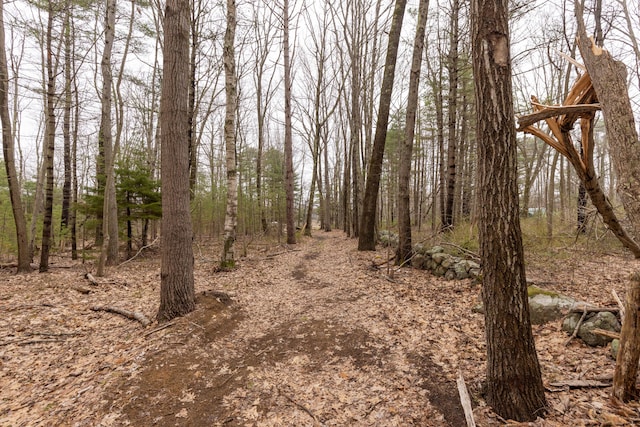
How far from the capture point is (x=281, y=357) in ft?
12.2

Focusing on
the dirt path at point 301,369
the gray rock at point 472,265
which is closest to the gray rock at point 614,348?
the dirt path at point 301,369

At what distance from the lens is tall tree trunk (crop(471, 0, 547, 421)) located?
2.29 meters

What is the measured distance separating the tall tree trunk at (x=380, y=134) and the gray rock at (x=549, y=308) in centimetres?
565

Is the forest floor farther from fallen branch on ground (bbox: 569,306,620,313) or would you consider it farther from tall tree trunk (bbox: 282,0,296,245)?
tall tree trunk (bbox: 282,0,296,245)

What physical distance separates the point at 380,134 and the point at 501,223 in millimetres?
7012

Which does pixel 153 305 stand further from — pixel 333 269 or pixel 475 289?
pixel 475 289

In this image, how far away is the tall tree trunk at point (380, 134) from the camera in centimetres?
821

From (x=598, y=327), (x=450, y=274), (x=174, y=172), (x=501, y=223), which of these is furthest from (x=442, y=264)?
(x=174, y=172)

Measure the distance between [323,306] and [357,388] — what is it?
7.66ft

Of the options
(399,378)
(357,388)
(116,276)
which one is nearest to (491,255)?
(399,378)

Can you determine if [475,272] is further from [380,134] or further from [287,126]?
[287,126]

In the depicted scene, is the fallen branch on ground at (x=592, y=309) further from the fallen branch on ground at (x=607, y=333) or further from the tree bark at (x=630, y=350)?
the tree bark at (x=630, y=350)

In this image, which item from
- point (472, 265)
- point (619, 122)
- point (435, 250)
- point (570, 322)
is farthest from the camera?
point (435, 250)

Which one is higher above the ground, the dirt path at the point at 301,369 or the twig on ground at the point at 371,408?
the dirt path at the point at 301,369
